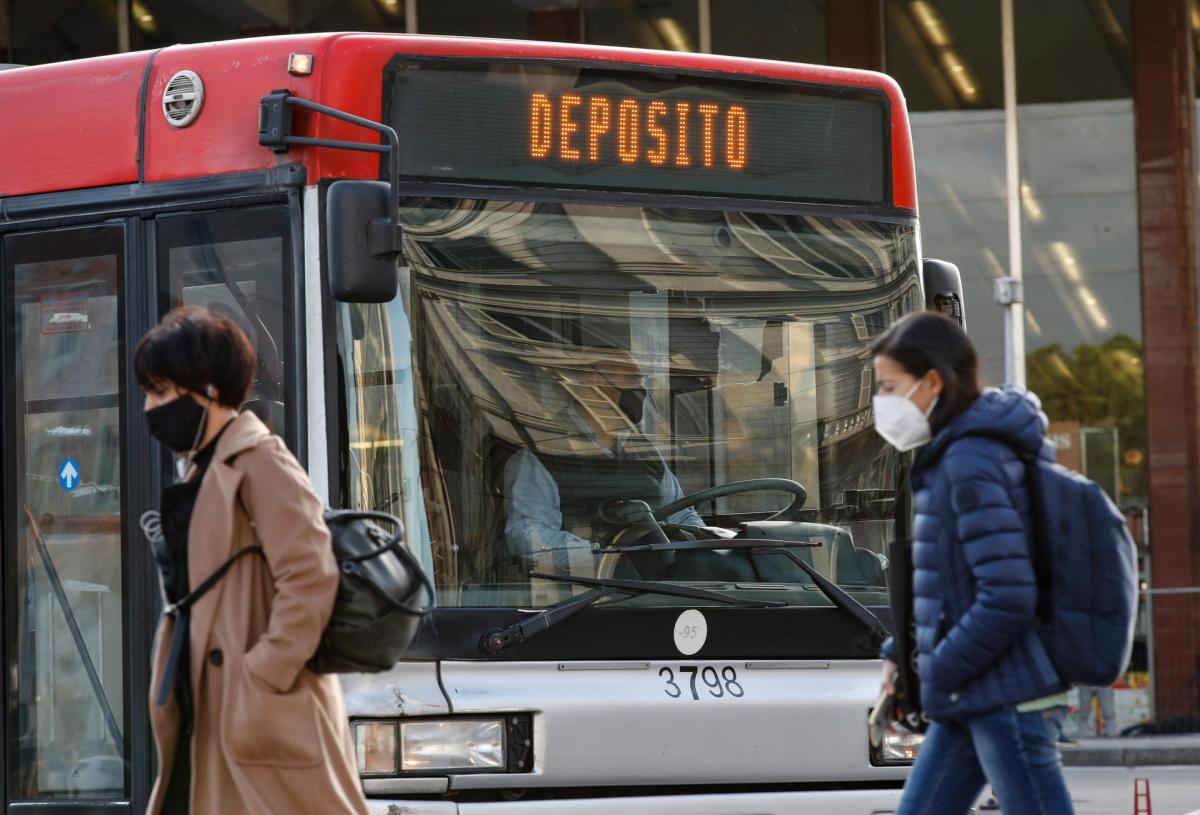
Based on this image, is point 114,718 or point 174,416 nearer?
point 174,416

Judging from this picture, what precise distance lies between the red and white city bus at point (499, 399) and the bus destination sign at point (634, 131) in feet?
0.04

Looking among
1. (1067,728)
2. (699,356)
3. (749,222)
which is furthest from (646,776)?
(1067,728)

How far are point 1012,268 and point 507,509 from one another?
1214 cm

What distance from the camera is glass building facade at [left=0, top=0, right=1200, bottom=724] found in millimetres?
16172

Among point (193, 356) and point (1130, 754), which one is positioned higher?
point (193, 356)

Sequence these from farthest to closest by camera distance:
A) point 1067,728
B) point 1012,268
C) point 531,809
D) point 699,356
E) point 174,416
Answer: point 1012,268
point 1067,728
point 699,356
point 531,809
point 174,416

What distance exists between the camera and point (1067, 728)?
1491cm

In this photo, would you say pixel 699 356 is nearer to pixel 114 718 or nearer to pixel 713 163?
pixel 713 163

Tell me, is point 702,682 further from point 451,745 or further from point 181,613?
point 181,613

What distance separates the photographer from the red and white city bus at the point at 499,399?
4.88 metres

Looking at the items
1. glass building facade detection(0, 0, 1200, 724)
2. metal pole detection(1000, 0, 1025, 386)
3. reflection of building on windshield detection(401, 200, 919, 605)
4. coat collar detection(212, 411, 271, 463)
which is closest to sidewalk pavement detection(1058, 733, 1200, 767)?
glass building facade detection(0, 0, 1200, 724)

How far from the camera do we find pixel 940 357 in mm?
3967

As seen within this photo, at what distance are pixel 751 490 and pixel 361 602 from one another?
1.86 meters

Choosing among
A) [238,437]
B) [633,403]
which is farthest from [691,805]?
[238,437]
